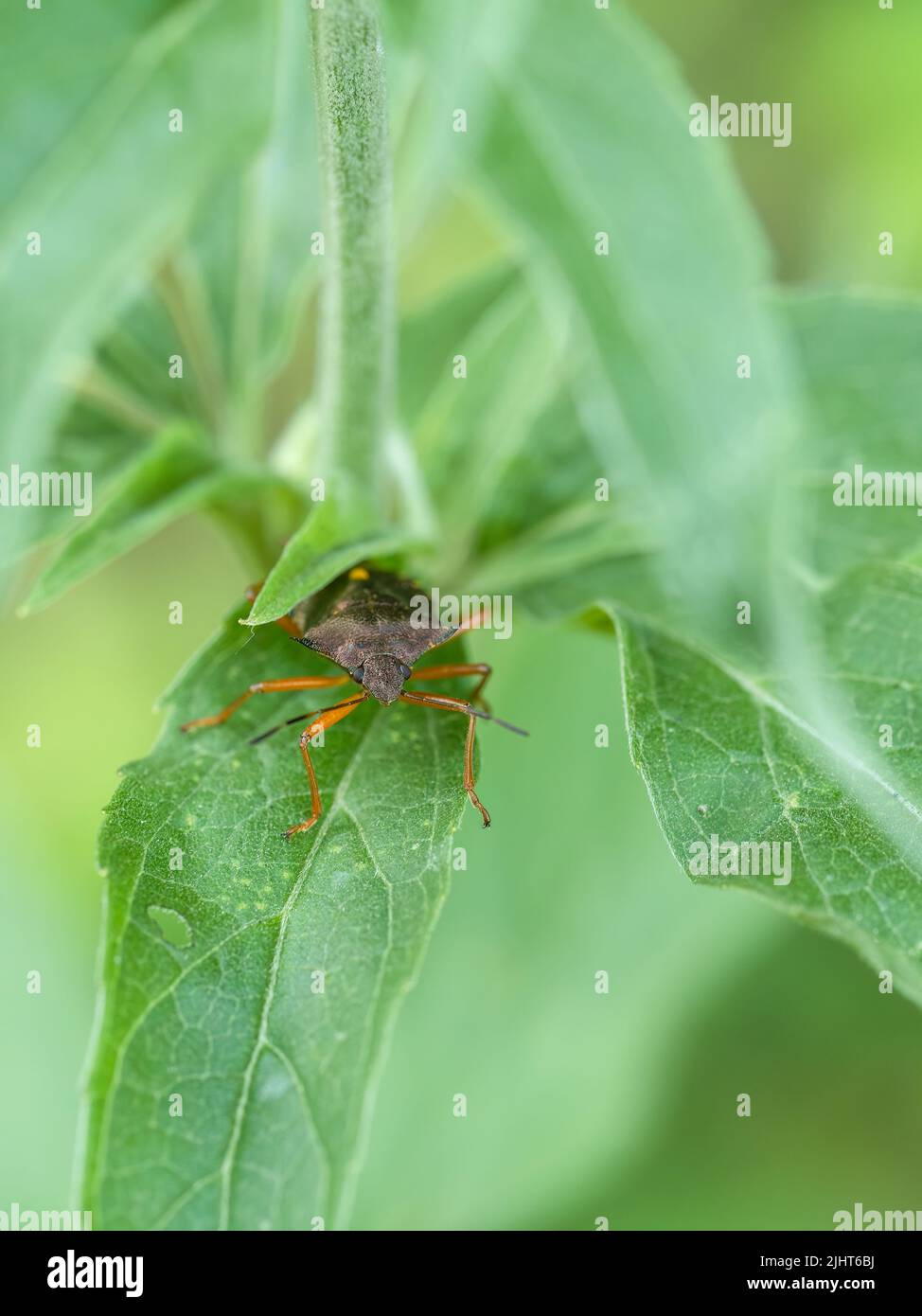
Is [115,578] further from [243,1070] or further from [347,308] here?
[243,1070]

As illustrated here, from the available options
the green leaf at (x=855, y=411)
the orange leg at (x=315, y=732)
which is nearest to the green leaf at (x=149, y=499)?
the orange leg at (x=315, y=732)

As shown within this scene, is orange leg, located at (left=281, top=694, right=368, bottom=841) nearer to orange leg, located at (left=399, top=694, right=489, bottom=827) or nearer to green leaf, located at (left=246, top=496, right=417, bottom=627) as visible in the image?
orange leg, located at (left=399, top=694, right=489, bottom=827)

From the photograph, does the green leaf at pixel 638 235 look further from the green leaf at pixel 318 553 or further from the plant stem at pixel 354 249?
the green leaf at pixel 318 553

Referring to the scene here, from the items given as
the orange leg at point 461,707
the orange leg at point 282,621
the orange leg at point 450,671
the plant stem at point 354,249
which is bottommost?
the orange leg at point 461,707

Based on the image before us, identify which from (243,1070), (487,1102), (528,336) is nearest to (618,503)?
(528,336)

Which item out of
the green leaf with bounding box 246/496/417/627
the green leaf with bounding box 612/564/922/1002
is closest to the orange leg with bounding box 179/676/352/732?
the green leaf with bounding box 246/496/417/627

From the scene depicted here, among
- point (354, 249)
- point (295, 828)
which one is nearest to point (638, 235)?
point (354, 249)

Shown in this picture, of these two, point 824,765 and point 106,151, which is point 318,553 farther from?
point 106,151
